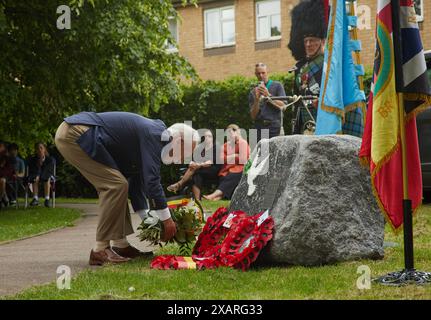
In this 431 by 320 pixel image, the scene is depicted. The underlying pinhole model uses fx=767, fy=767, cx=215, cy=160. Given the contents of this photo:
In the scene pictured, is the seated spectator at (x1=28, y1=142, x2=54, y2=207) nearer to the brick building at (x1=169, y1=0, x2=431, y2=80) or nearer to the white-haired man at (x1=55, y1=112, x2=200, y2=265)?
the brick building at (x1=169, y1=0, x2=431, y2=80)

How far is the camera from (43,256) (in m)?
8.37

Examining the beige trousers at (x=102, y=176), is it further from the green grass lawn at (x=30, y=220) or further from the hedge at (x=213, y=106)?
the hedge at (x=213, y=106)

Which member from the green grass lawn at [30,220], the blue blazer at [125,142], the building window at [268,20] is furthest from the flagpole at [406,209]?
the building window at [268,20]

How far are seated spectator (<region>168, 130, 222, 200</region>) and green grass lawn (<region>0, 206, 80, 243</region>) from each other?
2.28 meters

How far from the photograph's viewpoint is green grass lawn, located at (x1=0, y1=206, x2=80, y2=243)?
11.2 metres

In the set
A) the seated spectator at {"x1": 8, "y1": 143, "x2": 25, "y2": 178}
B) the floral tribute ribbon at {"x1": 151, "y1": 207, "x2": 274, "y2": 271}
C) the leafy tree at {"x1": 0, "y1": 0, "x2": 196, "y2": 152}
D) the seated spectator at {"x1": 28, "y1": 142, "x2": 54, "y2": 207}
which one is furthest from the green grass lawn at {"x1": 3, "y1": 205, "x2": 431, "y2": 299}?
the seated spectator at {"x1": 8, "y1": 143, "x2": 25, "y2": 178}

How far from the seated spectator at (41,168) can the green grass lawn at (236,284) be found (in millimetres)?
11197

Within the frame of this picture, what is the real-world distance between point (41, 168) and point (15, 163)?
0.61 metres

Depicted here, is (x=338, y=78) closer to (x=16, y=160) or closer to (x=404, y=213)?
(x=404, y=213)

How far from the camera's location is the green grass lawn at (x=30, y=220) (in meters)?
11.2

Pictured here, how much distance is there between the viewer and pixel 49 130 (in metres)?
17.3
